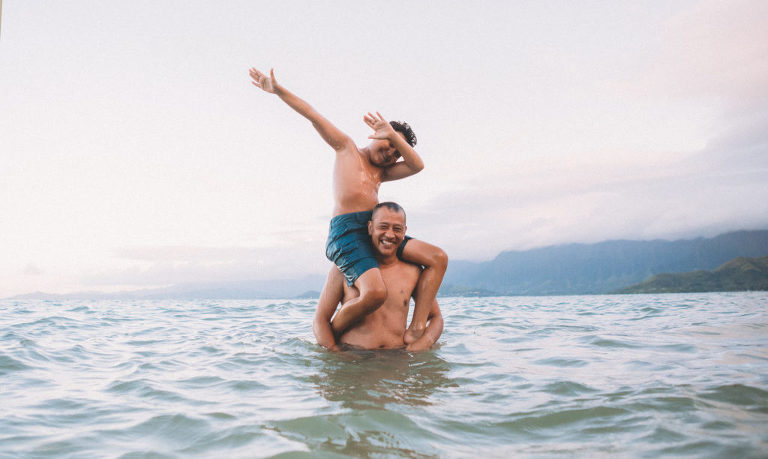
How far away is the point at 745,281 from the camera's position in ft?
319

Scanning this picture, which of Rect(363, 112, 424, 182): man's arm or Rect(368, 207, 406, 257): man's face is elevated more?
Rect(363, 112, 424, 182): man's arm

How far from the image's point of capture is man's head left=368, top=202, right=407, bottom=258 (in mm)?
5551

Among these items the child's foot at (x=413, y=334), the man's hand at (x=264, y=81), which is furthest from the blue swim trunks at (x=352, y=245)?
the man's hand at (x=264, y=81)

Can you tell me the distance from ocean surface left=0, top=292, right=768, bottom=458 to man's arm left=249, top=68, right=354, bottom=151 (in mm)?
2482

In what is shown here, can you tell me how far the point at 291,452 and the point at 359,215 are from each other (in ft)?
11.6

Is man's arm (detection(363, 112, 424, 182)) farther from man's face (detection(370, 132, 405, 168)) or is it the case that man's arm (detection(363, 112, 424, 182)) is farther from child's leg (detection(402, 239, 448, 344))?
child's leg (detection(402, 239, 448, 344))

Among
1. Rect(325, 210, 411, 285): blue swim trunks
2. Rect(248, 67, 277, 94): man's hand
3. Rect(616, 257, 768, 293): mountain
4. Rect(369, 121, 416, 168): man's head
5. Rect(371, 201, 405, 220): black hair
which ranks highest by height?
Rect(248, 67, 277, 94): man's hand

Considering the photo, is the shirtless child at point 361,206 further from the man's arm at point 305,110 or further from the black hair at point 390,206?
the black hair at point 390,206

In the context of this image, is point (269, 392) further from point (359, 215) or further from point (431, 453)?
point (359, 215)

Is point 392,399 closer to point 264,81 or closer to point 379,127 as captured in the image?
point 379,127

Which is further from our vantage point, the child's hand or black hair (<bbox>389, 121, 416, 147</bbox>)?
black hair (<bbox>389, 121, 416, 147</bbox>)

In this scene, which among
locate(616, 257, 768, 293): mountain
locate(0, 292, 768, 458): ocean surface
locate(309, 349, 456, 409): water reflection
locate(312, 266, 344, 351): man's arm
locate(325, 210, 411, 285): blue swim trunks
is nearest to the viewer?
locate(0, 292, 768, 458): ocean surface

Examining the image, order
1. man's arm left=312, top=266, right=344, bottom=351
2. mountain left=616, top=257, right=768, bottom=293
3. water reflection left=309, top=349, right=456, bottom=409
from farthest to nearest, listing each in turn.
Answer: mountain left=616, top=257, right=768, bottom=293
man's arm left=312, top=266, right=344, bottom=351
water reflection left=309, top=349, right=456, bottom=409

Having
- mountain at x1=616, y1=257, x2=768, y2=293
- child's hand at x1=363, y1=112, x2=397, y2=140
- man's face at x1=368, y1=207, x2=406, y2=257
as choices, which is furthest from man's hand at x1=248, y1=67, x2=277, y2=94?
mountain at x1=616, y1=257, x2=768, y2=293
